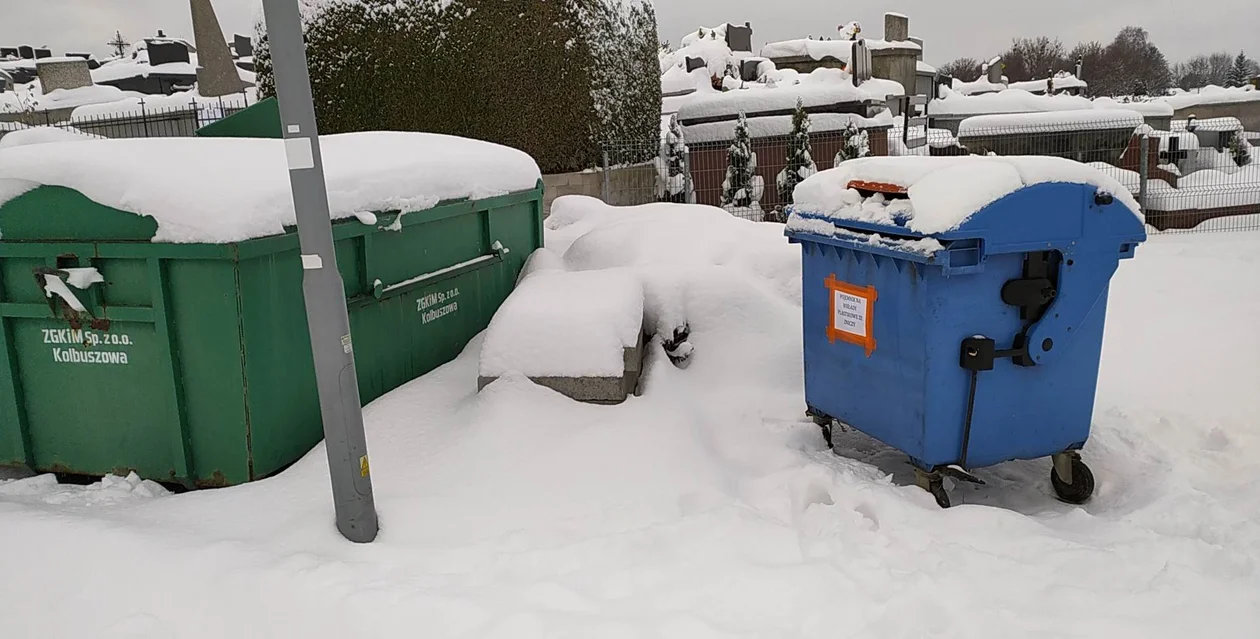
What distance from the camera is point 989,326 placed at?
388 centimetres

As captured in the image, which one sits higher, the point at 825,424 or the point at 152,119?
the point at 152,119

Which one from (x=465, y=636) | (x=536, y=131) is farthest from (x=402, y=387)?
(x=536, y=131)

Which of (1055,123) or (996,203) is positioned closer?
(996,203)

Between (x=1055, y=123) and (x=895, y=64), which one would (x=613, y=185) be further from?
(x=895, y=64)

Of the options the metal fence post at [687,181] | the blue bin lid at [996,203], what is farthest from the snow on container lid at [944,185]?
the metal fence post at [687,181]

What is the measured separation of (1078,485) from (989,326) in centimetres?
104

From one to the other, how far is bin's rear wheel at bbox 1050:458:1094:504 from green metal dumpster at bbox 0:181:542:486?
3.72 m

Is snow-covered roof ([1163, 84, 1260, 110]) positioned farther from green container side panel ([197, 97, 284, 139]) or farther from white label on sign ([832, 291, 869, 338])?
green container side panel ([197, 97, 284, 139])

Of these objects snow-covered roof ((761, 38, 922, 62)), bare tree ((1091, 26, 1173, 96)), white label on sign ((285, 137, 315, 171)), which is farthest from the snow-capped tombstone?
bare tree ((1091, 26, 1173, 96))

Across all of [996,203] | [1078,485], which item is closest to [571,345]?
[996,203]

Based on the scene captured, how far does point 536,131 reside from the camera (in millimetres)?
11680

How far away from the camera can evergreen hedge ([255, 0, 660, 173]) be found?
1138 cm

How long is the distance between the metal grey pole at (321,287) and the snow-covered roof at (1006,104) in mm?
20615

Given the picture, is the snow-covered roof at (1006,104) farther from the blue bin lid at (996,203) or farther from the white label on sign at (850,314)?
the white label on sign at (850,314)
